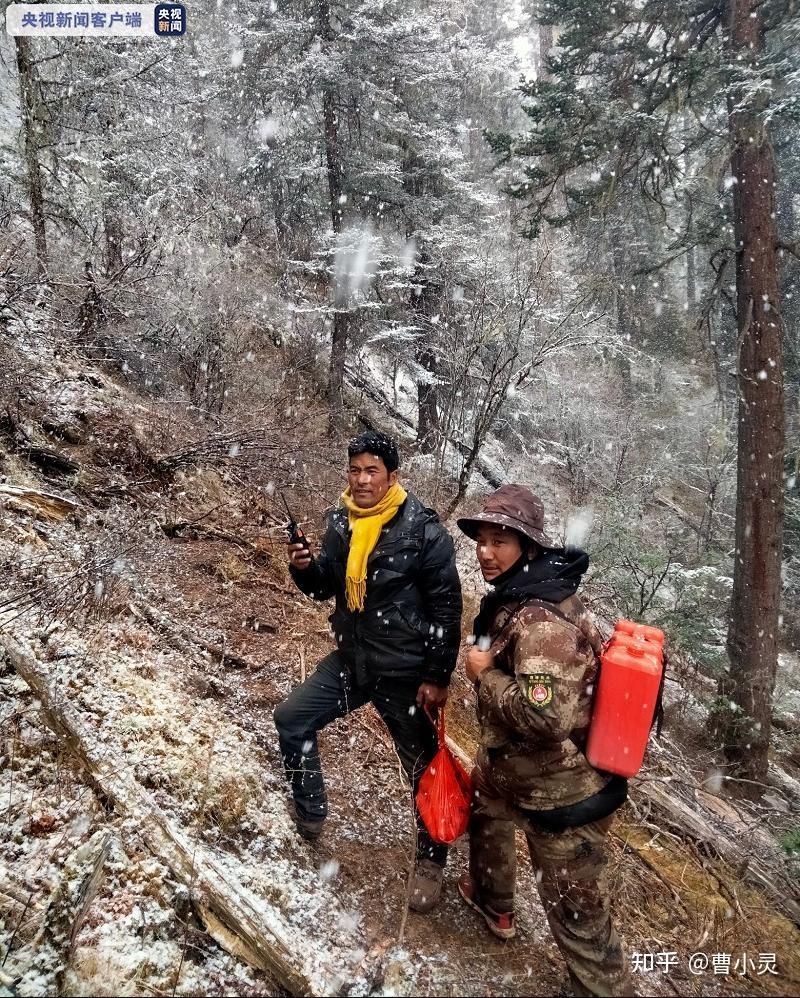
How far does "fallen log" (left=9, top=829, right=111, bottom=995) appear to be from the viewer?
239 cm

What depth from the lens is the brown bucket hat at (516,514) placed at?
2.68 metres

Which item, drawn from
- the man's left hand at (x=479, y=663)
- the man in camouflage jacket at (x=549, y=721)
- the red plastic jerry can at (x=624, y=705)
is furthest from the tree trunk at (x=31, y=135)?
the red plastic jerry can at (x=624, y=705)

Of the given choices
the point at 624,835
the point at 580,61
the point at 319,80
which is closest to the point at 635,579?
the point at 624,835

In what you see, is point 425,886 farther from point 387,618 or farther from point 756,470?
point 756,470

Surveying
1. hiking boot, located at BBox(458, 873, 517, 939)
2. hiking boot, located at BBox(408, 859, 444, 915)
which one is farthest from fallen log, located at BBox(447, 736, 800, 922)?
hiking boot, located at BBox(408, 859, 444, 915)

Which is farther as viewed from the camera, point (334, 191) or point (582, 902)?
point (334, 191)

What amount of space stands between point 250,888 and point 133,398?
693 cm

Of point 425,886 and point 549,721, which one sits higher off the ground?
point 549,721

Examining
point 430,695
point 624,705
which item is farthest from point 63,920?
point 624,705

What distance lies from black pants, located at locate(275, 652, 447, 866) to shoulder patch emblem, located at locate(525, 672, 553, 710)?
Answer: 0.92 metres

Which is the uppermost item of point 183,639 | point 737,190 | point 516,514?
point 737,190

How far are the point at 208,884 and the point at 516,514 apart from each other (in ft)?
7.74

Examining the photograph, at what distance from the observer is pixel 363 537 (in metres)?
3.18

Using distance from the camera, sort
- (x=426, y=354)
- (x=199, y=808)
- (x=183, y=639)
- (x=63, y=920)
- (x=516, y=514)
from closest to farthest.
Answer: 1. (x=63, y=920)
2. (x=516, y=514)
3. (x=199, y=808)
4. (x=183, y=639)
5. (x=426, y=354)
